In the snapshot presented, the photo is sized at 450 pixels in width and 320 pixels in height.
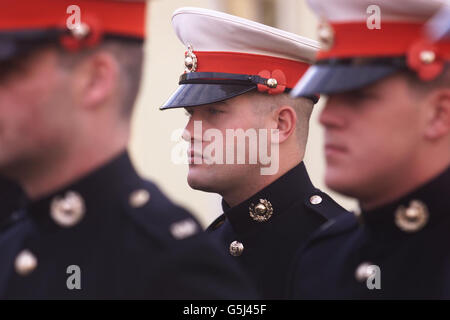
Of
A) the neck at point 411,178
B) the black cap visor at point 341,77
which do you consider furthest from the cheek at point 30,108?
the neck at point 411,178

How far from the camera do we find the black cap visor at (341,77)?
9.61 feet

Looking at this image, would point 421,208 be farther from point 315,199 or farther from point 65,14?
point 315,199

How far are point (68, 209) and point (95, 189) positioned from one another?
113mm

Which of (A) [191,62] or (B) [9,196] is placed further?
(A) [191,62]

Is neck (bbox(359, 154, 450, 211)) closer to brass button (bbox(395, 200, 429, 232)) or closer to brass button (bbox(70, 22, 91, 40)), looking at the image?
brass button (bbox(395, 200, 429, 232))

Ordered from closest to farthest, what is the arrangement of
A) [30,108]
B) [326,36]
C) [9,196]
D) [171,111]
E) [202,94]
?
[30,108] < [326,36] < [9,196] < [202,94] < [171,111]

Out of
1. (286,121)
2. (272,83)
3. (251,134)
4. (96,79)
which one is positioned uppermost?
(272,83)

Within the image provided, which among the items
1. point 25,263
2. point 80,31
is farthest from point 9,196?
point 80,31

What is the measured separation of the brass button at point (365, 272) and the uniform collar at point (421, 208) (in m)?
0.13

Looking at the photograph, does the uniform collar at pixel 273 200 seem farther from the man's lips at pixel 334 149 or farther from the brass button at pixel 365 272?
the man's lips at pixel 334 149

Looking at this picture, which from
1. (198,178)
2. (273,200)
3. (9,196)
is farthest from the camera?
(273,200)

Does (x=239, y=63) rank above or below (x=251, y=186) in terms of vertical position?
above

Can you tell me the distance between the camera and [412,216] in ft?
9.82
